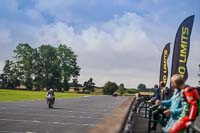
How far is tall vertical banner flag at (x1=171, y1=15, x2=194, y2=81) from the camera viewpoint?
20.9 metres

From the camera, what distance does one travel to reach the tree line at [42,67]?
144875 mm

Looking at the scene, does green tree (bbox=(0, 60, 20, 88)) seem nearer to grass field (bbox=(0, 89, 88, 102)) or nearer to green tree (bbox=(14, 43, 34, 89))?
green tree (bbox=(14, 43, 34, 89))

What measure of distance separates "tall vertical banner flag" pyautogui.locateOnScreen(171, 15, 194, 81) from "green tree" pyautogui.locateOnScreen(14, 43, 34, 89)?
402 feet

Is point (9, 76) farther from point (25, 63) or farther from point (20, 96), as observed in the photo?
point (20, 96)

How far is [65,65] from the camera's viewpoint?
5812 inches

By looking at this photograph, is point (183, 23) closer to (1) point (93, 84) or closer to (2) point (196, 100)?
(2) point (196, 100)

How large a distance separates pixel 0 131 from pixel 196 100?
1096 centimetres

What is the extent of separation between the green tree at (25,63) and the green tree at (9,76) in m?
1.97

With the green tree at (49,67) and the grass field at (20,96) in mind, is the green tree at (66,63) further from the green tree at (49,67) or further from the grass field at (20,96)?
the grass field at (20,96)

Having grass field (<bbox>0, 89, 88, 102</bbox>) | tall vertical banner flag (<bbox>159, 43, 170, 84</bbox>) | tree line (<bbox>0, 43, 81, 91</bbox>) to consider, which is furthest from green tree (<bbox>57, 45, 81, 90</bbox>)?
tall vertical banner flag (<bbox>159, 43, 170, 84</bbox>)

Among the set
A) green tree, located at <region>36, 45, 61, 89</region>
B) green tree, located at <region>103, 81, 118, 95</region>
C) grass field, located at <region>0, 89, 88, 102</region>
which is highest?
green tree, located at <region>36, 45, 61, 89</region>

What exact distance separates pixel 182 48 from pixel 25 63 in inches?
4916

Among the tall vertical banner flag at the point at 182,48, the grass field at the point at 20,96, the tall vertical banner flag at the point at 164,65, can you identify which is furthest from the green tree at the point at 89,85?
the tall vertical banner flag at the point at 182,48

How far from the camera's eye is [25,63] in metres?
144
